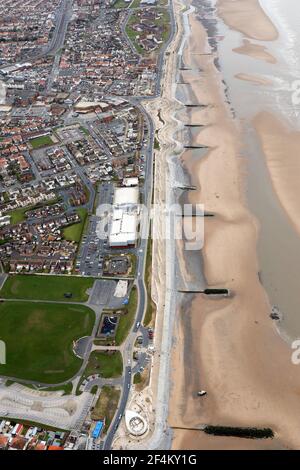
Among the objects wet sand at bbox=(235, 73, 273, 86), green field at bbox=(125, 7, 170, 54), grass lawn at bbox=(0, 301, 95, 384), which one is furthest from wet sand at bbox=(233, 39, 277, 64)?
grass lawn at bbox=(0, 301, 95, 384)

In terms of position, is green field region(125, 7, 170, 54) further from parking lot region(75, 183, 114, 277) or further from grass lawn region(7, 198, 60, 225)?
parking lot region(75, 183, 114, 277)

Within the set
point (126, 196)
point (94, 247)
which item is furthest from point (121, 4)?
point (94, 247)

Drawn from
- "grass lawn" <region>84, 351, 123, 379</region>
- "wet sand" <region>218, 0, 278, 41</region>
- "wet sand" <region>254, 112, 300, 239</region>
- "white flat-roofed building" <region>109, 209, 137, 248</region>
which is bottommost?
"grass lawn" <region>84, 351, 123, 379</region>

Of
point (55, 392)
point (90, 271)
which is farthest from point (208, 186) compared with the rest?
point (55, 392)

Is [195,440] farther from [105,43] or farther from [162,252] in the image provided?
[105,43]

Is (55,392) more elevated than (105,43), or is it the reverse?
(105,43)

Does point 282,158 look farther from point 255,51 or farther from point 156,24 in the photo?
point 156,24

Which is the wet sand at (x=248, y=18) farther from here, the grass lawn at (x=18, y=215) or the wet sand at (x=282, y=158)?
the grass lawn at (x=18, y=215)
